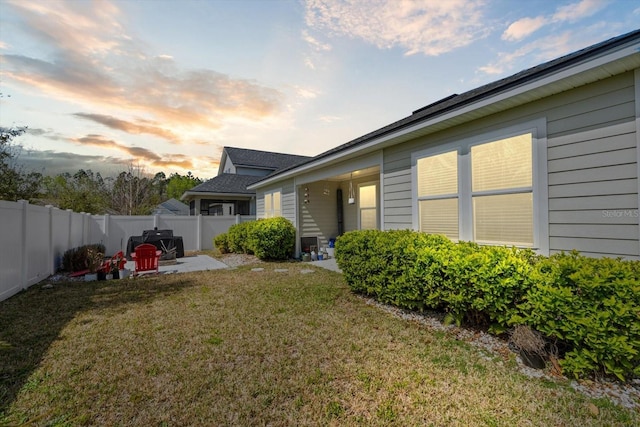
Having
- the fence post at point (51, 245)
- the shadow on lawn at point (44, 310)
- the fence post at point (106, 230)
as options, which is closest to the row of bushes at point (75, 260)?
the fence post at point (51, 245)

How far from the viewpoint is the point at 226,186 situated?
17797mm

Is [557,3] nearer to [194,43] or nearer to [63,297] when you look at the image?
[194,43]

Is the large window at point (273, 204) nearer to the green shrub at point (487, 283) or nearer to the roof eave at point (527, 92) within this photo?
the roof eave at point (527, 92)

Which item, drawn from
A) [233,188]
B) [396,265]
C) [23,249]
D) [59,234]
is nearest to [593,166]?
[396,265]

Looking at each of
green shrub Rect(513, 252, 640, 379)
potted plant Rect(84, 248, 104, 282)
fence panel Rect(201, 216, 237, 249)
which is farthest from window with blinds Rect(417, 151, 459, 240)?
fence panel Rect(201, 216, 237, 249)

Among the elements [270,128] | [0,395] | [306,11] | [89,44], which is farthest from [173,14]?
[0,395]

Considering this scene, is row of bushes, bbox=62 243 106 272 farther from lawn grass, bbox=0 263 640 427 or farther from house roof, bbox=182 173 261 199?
house roof, bbox=182 173 261 199

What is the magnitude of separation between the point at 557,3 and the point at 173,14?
8178mm

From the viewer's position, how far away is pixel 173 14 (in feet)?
21.8

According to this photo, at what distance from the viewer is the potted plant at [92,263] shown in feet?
24.6

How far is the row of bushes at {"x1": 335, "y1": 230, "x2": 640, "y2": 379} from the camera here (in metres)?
2.46

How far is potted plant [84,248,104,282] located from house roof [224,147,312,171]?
12.4 metres

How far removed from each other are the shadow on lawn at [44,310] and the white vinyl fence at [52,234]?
514mm

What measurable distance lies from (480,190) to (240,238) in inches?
383
